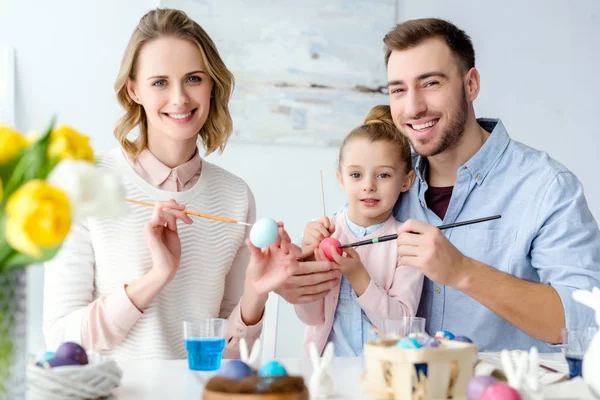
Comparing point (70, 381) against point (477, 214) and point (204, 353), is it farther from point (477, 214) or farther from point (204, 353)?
point (477, 214)

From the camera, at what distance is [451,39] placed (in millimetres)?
2230

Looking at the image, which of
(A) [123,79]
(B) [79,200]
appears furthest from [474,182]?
(B) [79,200]

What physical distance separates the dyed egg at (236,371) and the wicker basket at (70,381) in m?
0.22

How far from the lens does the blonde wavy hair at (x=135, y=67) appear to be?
1.95 m

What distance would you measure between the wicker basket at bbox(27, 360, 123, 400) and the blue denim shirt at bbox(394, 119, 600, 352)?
47.8 inches

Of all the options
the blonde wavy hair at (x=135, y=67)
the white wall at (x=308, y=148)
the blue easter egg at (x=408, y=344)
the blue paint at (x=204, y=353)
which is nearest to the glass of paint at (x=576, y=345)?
the blue easter egg at (x=408, y=344)

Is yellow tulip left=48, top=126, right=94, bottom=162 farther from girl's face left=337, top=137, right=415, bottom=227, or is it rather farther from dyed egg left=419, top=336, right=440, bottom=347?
girl's face left=337, top=137, right=415, bottom=227

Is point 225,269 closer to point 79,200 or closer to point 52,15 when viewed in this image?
point 79,200

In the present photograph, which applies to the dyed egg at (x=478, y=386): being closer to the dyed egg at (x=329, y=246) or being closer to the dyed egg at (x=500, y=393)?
the dyed egg at (x=500, y=393)

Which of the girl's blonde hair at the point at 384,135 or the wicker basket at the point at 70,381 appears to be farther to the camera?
the girl's blonde hair at the point at 384,135

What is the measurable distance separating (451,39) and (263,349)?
1212 mm

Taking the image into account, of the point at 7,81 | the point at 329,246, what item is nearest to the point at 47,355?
the point at 329,246

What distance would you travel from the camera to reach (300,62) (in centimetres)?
372

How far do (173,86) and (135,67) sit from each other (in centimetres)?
16
